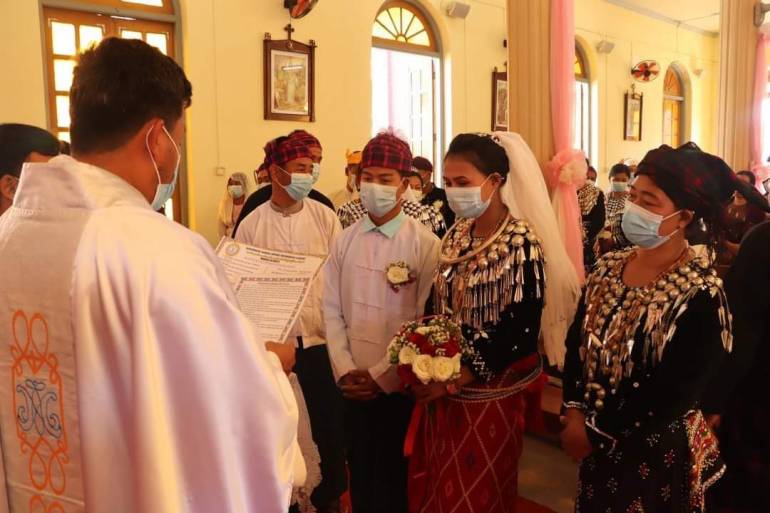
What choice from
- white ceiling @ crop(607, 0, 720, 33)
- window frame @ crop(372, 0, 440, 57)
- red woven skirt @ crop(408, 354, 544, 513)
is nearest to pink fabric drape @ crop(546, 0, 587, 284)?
red woven skirt @ crop(408, 354, 544, 513)

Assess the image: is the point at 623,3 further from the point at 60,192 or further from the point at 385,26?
the point at 60,192

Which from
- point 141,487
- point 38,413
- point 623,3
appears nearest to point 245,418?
point 141,487

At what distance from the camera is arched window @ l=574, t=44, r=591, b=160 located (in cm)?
1252

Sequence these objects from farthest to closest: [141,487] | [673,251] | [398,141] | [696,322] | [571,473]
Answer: [571,473], [398,141], [673,251], [696,322], [141,487]

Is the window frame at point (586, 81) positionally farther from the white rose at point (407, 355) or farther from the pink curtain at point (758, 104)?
the white rose at point (407, 355)

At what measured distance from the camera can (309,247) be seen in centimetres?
337

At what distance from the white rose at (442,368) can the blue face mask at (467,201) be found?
0.61m

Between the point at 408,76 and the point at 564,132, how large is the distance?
522 cm

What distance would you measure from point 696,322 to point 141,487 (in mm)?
1596

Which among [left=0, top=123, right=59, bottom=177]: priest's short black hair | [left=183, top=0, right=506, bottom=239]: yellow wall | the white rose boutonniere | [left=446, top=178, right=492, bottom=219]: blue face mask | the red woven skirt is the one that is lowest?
the red woven skirt

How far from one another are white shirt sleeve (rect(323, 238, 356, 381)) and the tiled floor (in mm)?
1516

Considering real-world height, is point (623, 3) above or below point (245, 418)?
above

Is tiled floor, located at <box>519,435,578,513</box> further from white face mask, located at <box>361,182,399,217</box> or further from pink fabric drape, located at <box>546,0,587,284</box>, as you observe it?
white face mask, located at <box>361,182,399,217</box>

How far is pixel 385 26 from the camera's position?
29.1ft
